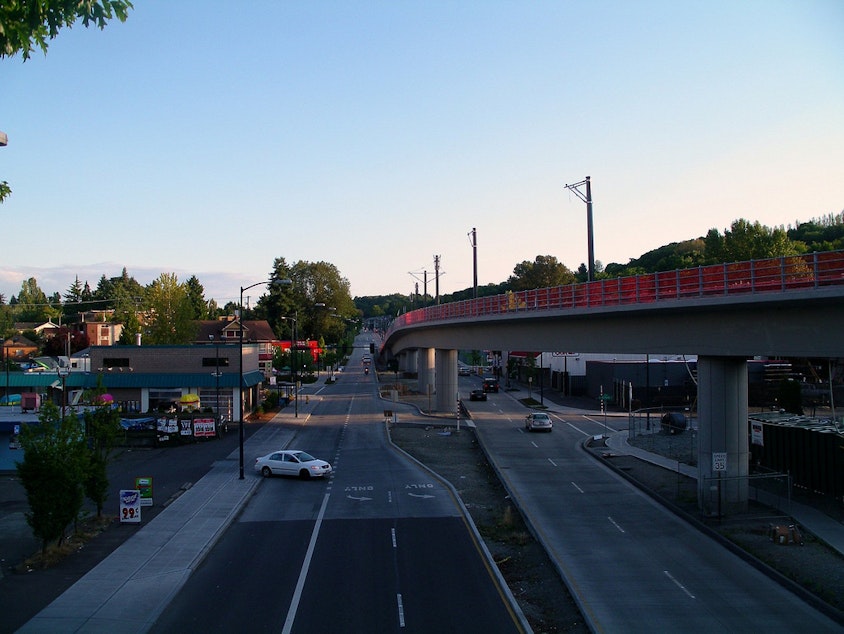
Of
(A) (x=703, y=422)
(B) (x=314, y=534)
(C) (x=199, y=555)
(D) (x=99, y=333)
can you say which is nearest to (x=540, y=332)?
(A) (x=703, y=422)

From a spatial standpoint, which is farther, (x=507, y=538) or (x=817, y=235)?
(x=817, y=235)

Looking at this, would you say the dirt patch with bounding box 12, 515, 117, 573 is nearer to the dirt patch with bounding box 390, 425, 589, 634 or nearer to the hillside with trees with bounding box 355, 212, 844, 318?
the dirt patch with bounding box 390, 425, 589, 634

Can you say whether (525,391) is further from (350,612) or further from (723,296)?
(350,612)

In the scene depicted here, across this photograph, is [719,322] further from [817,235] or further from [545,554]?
[817,235]

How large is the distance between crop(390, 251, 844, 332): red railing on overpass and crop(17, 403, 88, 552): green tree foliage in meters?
19.0

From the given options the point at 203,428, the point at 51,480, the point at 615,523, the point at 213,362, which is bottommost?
the point at 615,523

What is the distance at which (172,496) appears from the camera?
2769cm

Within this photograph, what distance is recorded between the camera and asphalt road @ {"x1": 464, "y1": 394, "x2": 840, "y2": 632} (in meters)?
15.1

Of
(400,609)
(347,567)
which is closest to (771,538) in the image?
(400,609)

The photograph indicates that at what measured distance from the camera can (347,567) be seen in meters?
18.6

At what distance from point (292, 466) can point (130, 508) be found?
965 centimetres

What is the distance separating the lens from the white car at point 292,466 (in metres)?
31.6

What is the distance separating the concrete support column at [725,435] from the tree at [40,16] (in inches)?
845

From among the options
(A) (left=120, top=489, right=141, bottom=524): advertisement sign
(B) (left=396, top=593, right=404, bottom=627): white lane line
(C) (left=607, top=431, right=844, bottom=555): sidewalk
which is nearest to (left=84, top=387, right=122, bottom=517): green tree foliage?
(A) (left=120, top=489, right=141, bottom=524): advertisement sign
